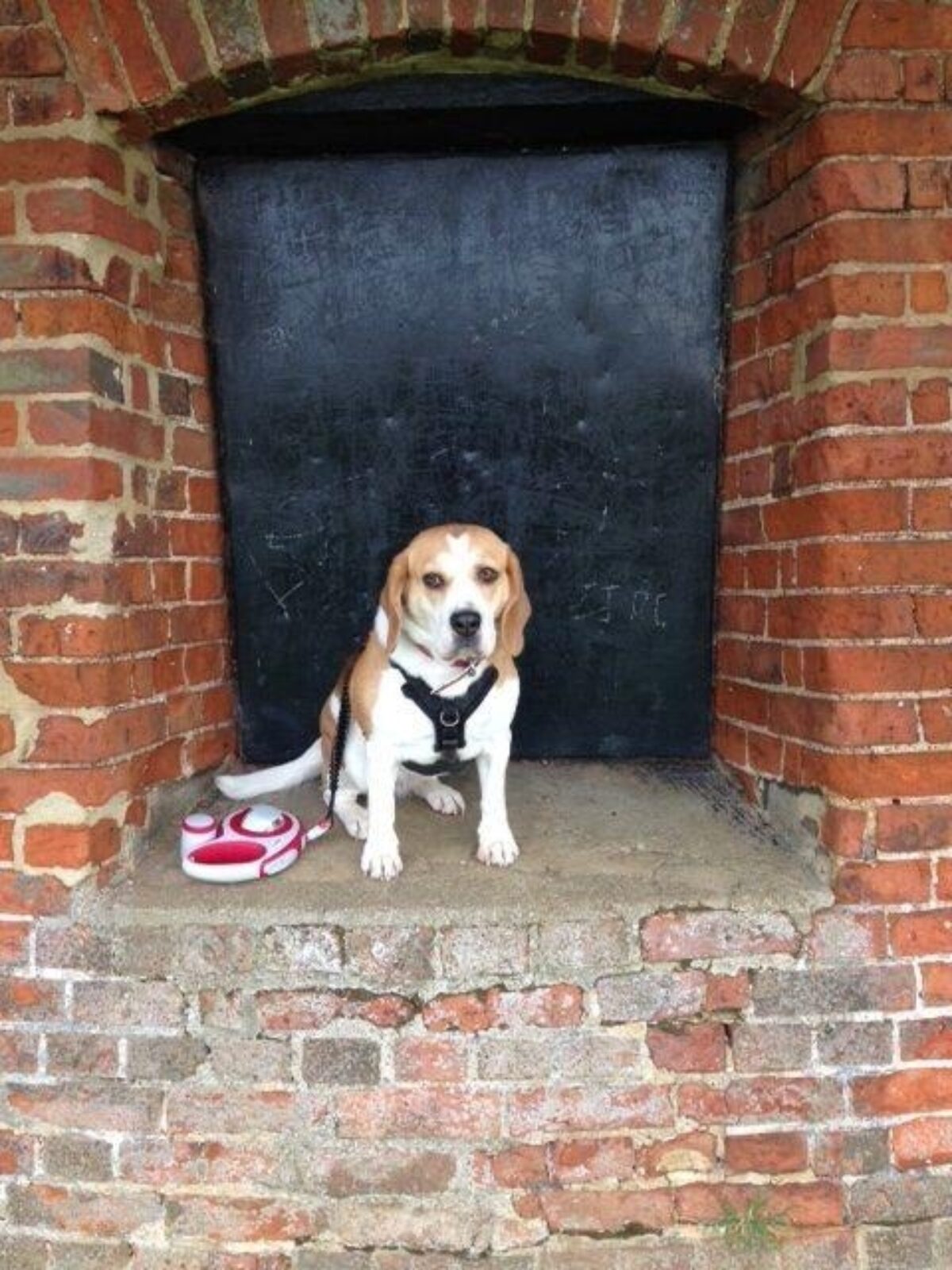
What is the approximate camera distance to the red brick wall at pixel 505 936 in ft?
8.11

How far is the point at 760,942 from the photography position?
8.34 feet

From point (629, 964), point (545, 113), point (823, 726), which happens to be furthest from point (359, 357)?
point (629, 964)

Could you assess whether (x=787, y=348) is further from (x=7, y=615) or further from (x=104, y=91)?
(x=7, y=615)

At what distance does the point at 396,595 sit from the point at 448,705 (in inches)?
12.8

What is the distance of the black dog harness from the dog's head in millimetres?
90

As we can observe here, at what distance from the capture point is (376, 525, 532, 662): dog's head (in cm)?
258

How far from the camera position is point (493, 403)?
10.3ft

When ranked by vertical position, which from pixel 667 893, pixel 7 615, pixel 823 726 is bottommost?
pixel 667 893

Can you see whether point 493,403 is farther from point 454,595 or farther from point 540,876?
point 540,876

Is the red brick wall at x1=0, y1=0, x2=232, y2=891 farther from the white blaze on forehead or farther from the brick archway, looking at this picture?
the white blaze on forehead

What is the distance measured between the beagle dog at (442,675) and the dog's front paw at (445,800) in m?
0.24

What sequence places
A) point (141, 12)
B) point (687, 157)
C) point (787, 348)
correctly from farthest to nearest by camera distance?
1. point (687, 157)
2. point (787, 348)
3. point (141, 12)

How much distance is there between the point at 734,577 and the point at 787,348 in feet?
2.25

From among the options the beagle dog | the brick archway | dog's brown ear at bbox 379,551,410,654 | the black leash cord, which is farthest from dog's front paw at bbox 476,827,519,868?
the brick archway
